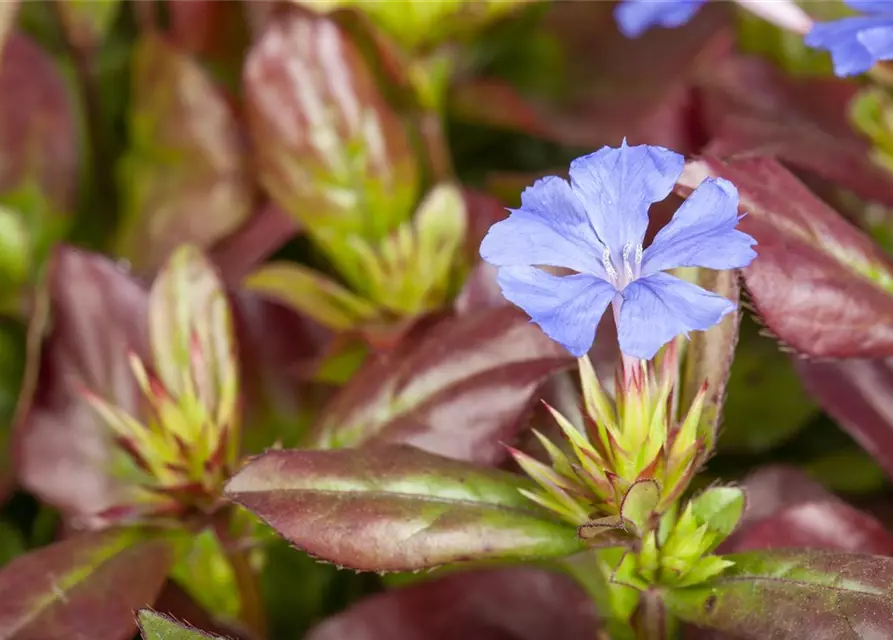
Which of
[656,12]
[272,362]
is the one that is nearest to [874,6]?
[656,12]

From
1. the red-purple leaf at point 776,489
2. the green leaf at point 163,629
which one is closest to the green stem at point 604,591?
the red-purple leaf at point 776,489

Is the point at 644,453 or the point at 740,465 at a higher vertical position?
the point at 644,453

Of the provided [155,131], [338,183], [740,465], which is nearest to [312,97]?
[338,183]

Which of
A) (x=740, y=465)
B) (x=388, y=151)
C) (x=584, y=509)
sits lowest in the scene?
(x=740, y=465)

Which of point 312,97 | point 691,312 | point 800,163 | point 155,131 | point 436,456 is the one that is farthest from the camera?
point 155,131

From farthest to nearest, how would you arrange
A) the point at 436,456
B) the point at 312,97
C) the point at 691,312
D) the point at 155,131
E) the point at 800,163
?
the point at 155,131, the point at 312,97, the point at 800,163, the point at 436,456, the point at 691,312

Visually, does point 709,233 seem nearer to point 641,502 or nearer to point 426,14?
point 641,502

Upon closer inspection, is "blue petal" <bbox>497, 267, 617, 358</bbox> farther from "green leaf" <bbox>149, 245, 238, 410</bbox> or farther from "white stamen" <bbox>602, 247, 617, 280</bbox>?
"green leaf" <bbox>149, 245, 238, 410</bbox>

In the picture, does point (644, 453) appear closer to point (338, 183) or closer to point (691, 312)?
point (691, 312)
